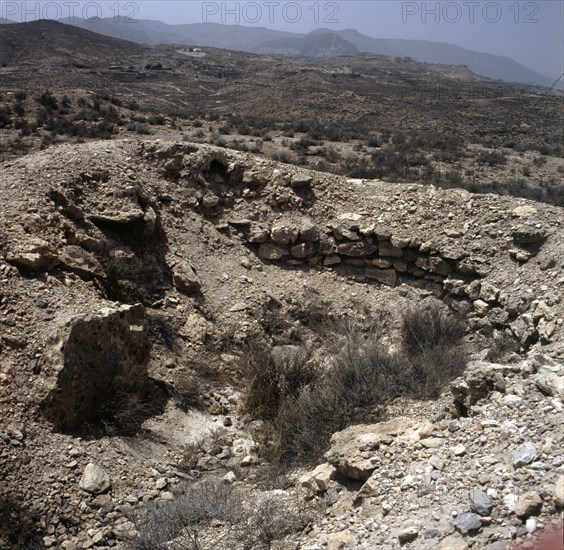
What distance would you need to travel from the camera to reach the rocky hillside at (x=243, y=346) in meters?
3.76

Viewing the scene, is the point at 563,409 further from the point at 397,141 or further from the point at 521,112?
the point at 521,112

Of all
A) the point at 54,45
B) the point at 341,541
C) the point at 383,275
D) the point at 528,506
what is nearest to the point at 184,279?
the point at 383,275

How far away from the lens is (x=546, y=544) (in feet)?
8.80

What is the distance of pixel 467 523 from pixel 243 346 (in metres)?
4.30

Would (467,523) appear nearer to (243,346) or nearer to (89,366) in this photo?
(89,366)

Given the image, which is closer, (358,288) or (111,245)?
(111,245)

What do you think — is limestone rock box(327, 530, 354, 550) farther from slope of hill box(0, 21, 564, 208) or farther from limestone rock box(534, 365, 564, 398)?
slope of hill box(0, 21, 564, 208)

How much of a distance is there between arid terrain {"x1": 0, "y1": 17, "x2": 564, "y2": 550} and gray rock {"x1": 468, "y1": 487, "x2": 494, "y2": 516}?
0.01 meters

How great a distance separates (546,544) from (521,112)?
4353 cm

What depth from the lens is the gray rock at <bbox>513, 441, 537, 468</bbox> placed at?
3355 millimetres

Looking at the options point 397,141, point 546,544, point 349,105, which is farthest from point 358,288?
point 349,105

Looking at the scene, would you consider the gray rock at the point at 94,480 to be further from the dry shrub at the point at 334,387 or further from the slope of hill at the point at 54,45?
the slope of hill at the point at 54,45

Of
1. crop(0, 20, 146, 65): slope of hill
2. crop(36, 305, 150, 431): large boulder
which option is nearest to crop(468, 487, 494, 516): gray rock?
crop(36, 305, 150, 431): large boulder

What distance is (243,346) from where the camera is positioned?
704 cm
